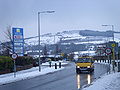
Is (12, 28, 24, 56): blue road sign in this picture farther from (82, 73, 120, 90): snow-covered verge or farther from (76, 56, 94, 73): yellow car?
(82, 73, 120, 90): snow-covered verge

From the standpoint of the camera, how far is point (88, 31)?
579 ft

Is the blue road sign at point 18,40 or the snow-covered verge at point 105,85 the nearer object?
the snow-covered verge at point 105,85

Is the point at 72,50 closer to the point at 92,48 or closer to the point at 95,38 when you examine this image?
the point at 92,48

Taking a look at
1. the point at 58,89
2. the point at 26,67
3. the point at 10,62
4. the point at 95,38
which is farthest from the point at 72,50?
the point at 58,89

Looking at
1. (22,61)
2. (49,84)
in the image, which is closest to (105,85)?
(49,84)

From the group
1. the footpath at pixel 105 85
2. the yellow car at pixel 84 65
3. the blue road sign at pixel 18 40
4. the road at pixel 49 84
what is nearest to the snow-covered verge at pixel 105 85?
the footpath at pixel 105 85

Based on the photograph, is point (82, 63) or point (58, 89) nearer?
point (58, 89)

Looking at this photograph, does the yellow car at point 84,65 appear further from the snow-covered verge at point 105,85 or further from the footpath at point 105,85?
the snow-covered verge at point 105,85

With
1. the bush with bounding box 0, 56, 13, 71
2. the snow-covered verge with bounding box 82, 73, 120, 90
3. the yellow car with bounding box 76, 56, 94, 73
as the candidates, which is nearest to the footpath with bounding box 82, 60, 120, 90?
the snow-covered verge with bounding box 82, 73, 120, 90

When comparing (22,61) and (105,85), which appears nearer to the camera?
(105,85)

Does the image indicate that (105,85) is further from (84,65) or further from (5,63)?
(5,63)

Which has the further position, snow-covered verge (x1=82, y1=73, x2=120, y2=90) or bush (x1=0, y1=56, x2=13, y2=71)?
bush (x1=0, y1=56, x2=13, y2=71)

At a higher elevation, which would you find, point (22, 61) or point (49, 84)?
point (49, 84)

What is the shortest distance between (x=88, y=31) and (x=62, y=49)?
46.4 metres
